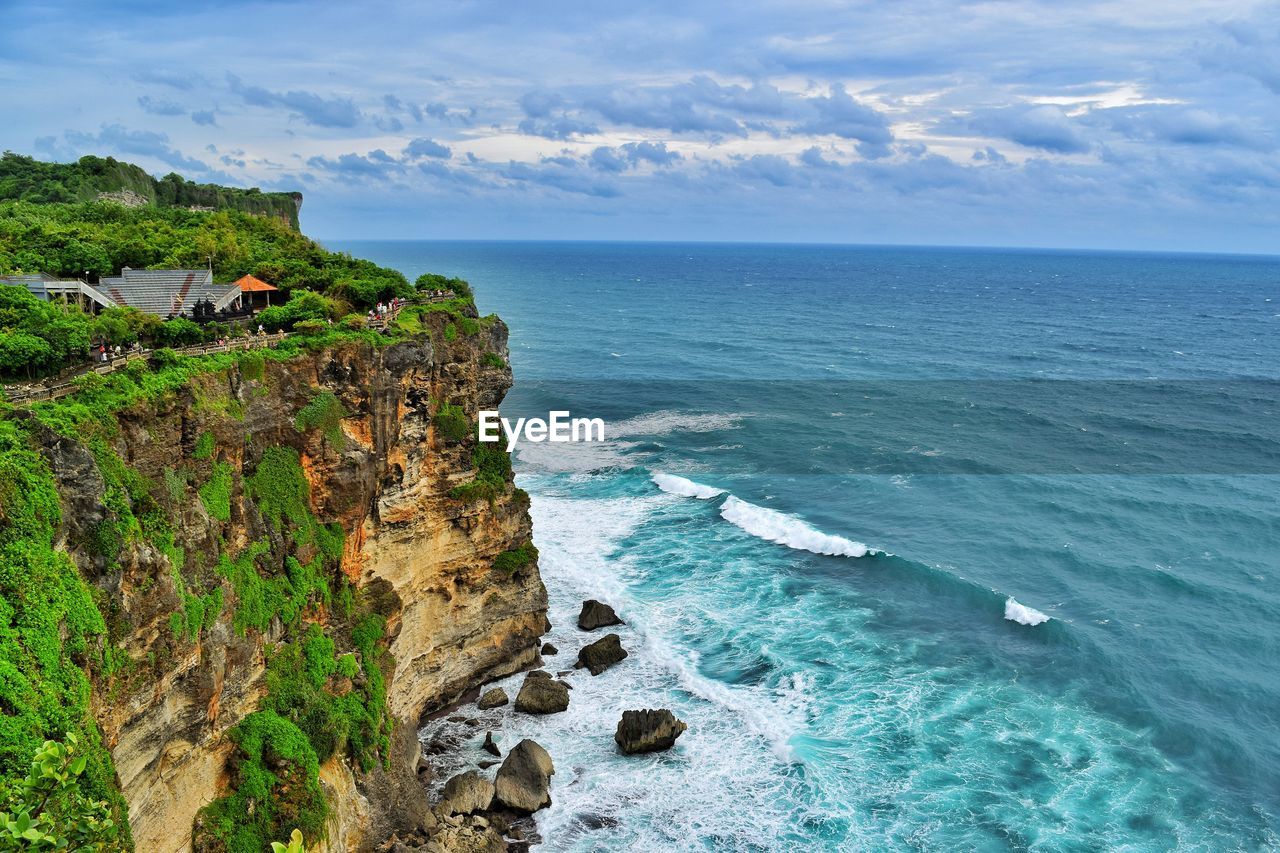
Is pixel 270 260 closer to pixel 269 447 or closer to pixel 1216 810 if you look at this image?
pixel 269 447

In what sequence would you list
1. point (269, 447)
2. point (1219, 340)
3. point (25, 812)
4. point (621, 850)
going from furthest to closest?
point (1219, 340), point (621, 850), point (269, 447), point (25, 812)

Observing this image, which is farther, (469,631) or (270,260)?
(270,260)

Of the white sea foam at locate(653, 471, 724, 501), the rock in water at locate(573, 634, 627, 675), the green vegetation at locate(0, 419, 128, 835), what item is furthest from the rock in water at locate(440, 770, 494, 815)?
the white sea foam at locate(653, 471, 724, 501)

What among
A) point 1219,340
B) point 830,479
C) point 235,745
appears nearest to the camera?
point 235,745

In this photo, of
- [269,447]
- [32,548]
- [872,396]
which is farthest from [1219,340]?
[32,548]

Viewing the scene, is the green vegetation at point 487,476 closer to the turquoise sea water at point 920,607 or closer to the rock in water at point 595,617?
the rock in water at point 595,617

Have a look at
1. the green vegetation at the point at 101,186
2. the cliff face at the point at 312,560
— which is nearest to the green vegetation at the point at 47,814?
the cliff face at the point at 312,560

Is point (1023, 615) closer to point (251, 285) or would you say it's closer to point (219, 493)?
point (219, 493)
